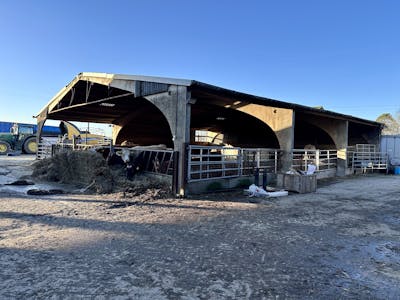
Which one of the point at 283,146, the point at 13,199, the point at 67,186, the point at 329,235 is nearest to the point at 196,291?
the point at 329,235

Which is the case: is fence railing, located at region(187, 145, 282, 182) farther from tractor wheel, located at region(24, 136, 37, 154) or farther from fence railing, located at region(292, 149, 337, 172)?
tractor wheel, located at region(24, 136, 37, 154)

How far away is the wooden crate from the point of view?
986cm

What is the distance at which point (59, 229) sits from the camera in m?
5.05

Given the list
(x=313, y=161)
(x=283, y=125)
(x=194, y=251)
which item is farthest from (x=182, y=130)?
(x=313, y=161)

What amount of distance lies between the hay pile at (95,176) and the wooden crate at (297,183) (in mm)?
4179

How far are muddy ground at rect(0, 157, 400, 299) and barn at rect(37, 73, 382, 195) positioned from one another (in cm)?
273

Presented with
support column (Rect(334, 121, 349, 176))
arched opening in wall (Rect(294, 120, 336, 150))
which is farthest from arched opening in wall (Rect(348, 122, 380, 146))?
support column (Rect(334, 121, 349, 176))

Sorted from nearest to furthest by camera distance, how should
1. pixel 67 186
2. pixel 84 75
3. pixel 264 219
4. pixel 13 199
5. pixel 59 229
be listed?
pixel 59 229
pixel 264 219
pixel 13 199
pixel 67 186
pixel 84 75

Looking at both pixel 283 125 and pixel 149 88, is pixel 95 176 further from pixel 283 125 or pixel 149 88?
pixel 283 125

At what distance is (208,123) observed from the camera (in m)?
23.5

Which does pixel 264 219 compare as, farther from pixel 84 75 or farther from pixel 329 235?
pixel 84 75

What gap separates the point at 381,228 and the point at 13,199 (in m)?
8.68

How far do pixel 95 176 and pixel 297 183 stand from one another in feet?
22.6

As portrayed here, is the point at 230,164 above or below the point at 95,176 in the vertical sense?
above
